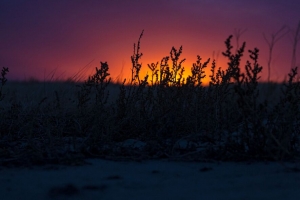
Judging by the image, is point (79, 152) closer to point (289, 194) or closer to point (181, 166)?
point (181, 166)

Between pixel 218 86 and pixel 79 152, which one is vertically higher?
pixel 218 86

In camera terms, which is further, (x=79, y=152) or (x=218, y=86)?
(x=218, y=86)

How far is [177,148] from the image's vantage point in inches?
141

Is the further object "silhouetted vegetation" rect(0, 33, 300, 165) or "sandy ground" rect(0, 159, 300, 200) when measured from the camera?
"silhouetted vegetation" rect(0, 33, 300, 165)

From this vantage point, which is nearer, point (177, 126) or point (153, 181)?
point (153, 181)

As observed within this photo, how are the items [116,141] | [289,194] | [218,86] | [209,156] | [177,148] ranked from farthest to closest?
[218,86]
[116,141]
[177,148]
[209,156]
[289,194]

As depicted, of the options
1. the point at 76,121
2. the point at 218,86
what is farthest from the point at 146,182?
the point at 218,86

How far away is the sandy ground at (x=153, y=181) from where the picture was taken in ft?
7.62

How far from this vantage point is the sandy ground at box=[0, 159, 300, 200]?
2322 millimetres

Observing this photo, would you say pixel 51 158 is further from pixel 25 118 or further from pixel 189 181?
pixel 25 118

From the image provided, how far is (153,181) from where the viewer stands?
8.58 feet

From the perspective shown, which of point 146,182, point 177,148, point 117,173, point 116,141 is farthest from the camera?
point 116,141

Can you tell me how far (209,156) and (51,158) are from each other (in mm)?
1220

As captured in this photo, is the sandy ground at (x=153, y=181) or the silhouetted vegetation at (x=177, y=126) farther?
the silhouetted vegetation at (x=177, y=126)
